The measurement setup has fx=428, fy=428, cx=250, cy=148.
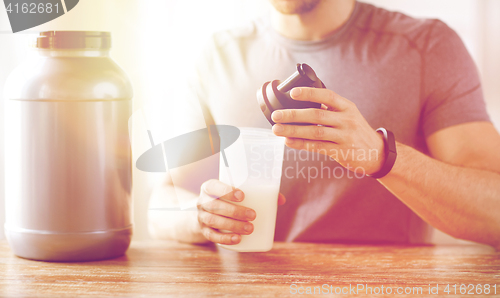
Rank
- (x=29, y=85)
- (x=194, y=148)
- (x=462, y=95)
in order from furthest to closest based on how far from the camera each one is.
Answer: (x=462, y=95), (x=194, y=148), (x=29, y=85)

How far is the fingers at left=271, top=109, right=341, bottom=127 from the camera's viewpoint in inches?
24.9

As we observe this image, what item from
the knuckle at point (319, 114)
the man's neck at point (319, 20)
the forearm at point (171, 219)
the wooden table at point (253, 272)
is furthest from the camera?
the man's neck at point (319, 20)

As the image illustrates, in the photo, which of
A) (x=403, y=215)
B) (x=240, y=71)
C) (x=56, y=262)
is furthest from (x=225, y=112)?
(x=56, y=262)

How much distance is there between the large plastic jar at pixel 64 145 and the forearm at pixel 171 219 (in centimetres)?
25

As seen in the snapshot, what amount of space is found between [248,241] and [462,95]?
790 millimetres

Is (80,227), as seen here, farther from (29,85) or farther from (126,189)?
(29,85)

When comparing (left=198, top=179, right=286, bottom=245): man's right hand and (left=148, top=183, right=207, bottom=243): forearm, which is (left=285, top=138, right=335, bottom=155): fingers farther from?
(left=148, top=183, right=207, bottom=243): forearm

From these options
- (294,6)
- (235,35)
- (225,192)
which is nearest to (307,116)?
(225,192)

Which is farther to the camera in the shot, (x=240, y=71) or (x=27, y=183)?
(x=240, y=71)

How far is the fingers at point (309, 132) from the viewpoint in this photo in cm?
65

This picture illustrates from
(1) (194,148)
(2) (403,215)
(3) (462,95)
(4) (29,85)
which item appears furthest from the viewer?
(2) (403,215)

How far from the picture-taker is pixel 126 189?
2.33 ft

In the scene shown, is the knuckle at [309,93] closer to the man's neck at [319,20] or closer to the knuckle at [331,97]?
the knuckle at [331,97]

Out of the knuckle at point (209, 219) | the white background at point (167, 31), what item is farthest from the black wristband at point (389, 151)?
the white background at point (167, 31)
